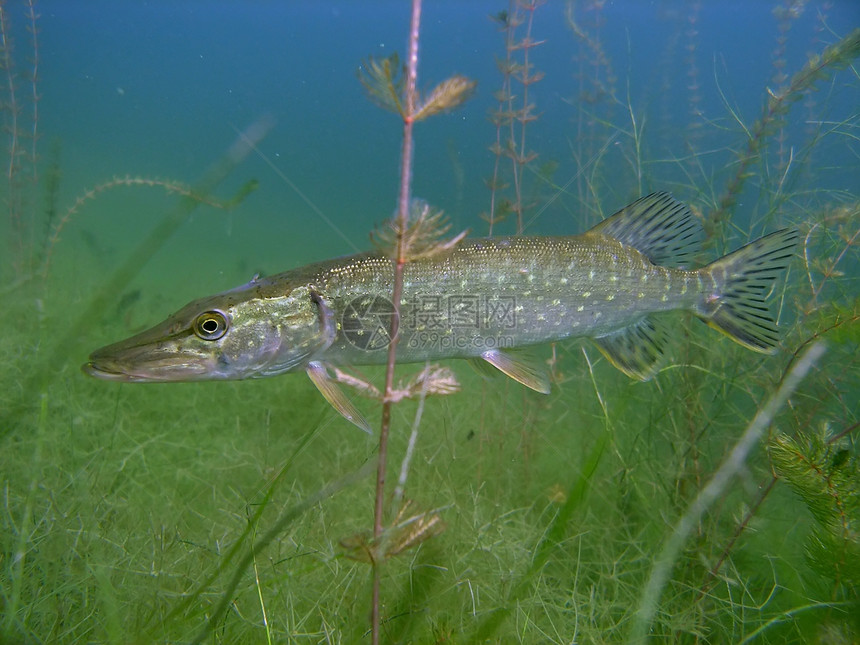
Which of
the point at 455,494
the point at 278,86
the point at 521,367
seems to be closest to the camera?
the point at 521,367

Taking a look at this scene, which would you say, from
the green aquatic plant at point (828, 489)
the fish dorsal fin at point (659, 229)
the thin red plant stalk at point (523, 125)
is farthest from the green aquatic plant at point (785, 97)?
the green aquatic plant at point (828, 489)

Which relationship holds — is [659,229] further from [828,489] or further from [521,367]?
[828,489]

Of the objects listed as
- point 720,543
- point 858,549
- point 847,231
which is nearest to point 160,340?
point 858,549

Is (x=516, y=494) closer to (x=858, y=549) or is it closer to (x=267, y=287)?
(x=858, y=549)

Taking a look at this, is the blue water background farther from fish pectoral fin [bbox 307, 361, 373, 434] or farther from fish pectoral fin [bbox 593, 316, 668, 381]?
fish pectoral fin [bbox 307, 361, 373, 434]

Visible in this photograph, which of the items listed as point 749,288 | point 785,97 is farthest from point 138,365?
point 785,97

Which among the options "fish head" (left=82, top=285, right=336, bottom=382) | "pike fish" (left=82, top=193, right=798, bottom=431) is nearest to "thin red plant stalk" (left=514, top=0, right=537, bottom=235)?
"pike fish" (left=82, top=193, right=798, bottom=431)
